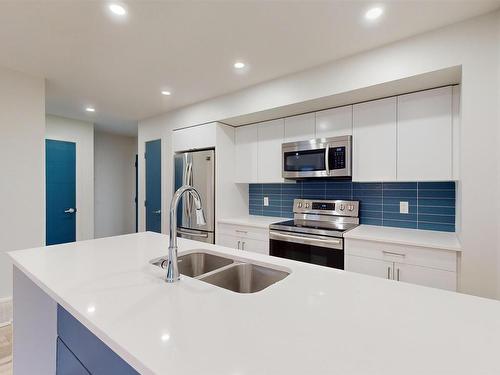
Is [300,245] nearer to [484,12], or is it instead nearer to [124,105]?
[484,12]

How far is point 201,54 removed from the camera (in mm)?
2256

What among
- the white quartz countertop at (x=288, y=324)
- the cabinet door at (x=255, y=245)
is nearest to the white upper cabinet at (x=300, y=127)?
the cabinet door at (x=255, y=245)

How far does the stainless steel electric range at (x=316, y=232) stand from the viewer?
7.73 ft

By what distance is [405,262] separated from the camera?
6.57 feet

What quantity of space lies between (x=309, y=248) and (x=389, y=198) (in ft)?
3.18

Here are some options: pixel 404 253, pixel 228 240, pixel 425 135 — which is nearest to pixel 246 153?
pixel 228 240

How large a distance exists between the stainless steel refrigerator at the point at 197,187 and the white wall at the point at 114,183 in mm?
2498

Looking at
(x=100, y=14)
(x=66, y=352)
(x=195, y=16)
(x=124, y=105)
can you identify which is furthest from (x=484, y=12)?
(x=124, y=105)

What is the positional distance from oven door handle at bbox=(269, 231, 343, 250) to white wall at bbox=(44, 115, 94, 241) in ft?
11.5

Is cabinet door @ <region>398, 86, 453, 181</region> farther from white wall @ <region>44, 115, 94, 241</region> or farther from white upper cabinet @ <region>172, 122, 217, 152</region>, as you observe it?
white wall @ <region>44, 115, 94, 241</region>

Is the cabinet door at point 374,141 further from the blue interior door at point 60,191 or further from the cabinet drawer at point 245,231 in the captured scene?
the blue interior door at point 60,191

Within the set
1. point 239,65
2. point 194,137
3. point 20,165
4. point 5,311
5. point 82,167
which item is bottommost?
point 5,311

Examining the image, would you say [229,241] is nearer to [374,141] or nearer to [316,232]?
[316,232]

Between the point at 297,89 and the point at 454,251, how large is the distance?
1.84 metres
